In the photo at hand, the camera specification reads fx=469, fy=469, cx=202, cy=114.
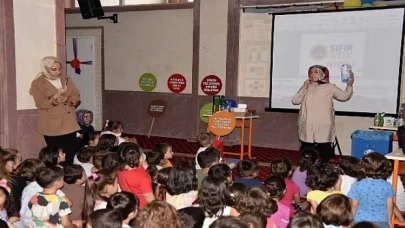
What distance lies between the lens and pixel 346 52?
7.02m

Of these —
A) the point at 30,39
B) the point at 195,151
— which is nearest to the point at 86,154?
the point at 30,39

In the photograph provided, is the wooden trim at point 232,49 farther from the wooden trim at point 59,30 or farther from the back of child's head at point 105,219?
the back of child's head at point 105,219

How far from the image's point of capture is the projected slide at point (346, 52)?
21.8ft

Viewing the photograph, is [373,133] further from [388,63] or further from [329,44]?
[329,44]

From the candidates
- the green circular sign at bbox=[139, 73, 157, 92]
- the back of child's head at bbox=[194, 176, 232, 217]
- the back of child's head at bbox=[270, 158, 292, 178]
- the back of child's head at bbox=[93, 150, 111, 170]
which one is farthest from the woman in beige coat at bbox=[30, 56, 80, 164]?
the green circular sign at bbox=[139, 73, 157, 92]

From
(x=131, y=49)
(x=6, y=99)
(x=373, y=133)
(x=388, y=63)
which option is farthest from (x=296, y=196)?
(x=131, y=49)

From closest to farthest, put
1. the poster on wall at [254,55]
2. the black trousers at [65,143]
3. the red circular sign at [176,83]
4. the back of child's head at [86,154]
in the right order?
the back of child's head at [86,154] < the black trousers at [65,143] < the poster on wall at [254,55] < the red circular sign at [176,83]

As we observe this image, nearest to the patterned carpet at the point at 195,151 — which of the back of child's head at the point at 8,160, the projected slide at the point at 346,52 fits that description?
the projected slide at the point at 346,52

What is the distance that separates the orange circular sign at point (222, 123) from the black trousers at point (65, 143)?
7.84 ft

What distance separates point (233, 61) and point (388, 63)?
2.52 metres

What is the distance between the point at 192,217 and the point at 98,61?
7.69m

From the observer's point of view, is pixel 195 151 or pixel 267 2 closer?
pixel 195 151

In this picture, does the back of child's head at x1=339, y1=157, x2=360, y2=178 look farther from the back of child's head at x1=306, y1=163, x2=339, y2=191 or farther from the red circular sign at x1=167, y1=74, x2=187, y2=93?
the red circular sign at x1=167, y1=74, x2=187, y2=93

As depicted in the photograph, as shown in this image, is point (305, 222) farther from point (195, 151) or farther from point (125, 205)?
point (195, 151)
